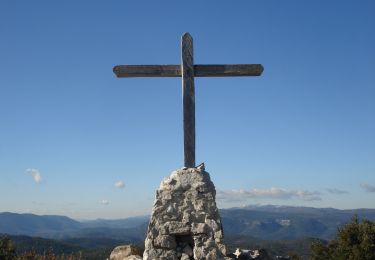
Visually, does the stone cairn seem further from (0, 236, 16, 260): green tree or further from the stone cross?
(0, 236, 16, 260): green tree

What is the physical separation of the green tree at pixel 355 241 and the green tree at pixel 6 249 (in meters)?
20.6

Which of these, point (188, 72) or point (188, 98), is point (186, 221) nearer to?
point (188, 98)

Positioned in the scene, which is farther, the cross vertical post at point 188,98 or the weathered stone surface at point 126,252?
the weathered stone surface at point 126,252

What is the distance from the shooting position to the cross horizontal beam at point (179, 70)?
912 centimetres

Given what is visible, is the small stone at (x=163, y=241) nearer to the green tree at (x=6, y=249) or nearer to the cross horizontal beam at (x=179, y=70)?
the cross horizontal beam at (x=179, y=70)

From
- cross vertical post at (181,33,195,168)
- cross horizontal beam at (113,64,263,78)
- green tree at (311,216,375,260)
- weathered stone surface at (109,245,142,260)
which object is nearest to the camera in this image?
cross vertical post at (181,33,195,168)

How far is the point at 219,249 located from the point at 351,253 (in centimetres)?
2478

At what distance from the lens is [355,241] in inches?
1203

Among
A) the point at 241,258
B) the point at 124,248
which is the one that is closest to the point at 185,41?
the point at 241,258

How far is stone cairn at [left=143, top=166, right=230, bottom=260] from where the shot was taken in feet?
26.4

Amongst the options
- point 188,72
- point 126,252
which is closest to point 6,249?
point 126,252

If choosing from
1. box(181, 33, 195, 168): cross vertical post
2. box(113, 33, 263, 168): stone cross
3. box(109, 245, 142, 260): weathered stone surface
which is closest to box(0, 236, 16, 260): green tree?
box(109, 245, 142, 260): weathered stone surface

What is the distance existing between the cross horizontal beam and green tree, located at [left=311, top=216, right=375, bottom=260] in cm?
2361

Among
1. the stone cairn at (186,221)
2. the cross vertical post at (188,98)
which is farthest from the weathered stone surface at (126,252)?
the cross vertical post at (188,98)
